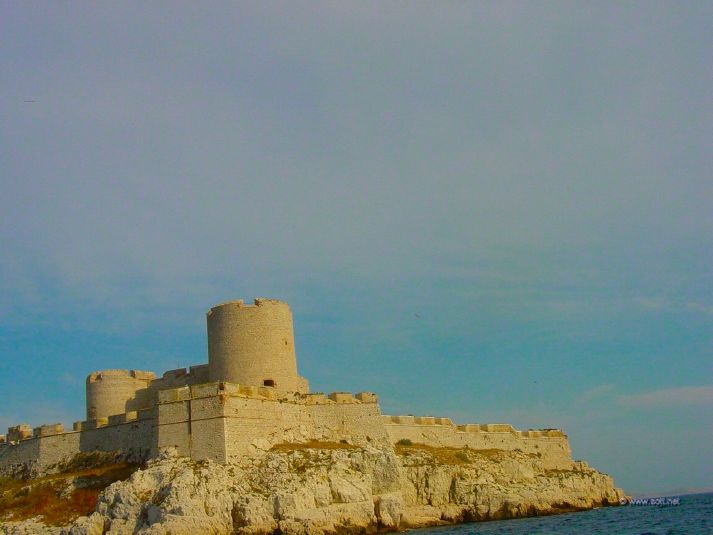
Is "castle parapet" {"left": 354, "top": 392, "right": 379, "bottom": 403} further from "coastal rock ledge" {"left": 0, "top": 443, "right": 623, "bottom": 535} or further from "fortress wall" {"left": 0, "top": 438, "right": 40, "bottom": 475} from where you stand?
"fortress wall" {"left": 0, "top": 438, "right": 40, "bottom": 475}

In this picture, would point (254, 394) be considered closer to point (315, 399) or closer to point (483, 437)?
point (315, 399)

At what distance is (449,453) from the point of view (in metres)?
40.7

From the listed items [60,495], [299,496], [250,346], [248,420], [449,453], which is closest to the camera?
[299,496]

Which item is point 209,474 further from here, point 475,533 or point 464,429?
point 464,429

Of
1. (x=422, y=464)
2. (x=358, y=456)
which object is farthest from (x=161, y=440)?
(x=422, y=464)

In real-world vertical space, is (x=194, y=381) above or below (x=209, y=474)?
above

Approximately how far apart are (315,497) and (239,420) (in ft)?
15.2

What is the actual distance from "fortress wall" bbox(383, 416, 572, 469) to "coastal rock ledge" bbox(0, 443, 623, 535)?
1.95 metres

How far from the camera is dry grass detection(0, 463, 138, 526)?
31266mm

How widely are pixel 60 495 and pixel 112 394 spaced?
7399 millimetres

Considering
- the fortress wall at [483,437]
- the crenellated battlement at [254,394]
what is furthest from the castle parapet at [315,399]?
the fortress wall at [483,437]

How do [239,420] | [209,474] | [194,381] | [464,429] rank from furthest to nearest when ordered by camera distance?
[464,429]
[194,381]
[239,420]
[209,474]

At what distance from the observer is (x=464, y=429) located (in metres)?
44.5

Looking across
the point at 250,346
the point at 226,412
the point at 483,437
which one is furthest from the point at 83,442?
the point at 483,437
